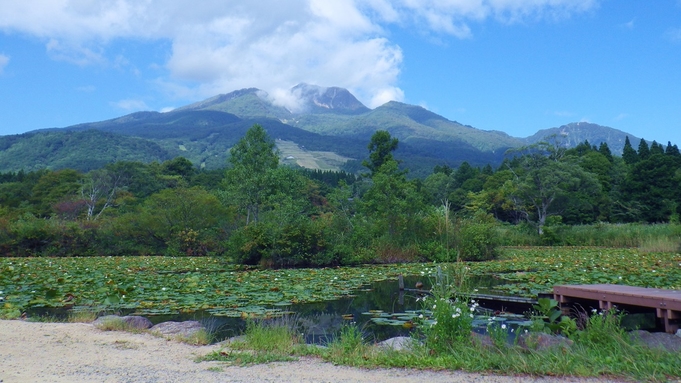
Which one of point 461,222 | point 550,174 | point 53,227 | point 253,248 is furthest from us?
point 550,174

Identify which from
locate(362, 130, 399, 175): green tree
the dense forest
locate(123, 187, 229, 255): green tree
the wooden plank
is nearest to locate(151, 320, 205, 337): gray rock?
the dense forest

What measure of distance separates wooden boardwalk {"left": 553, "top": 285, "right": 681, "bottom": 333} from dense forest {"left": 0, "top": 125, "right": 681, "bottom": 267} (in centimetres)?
291

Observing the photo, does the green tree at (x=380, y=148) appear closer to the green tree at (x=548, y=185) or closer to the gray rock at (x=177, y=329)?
the green tree at (x=548, y=185)

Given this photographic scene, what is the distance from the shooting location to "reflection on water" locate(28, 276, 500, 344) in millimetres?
9344

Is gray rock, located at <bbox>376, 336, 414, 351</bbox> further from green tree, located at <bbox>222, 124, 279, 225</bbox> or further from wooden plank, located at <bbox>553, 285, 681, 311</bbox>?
green tree, located at <bbox>222, 124, 279, 225</bbox>

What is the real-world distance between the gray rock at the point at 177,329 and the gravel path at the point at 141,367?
13.6 inches

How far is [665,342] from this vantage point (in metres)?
7.07

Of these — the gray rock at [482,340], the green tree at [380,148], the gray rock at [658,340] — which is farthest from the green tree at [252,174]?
the gray rock at [658,340]

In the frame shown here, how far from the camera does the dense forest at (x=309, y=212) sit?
22.2 metres

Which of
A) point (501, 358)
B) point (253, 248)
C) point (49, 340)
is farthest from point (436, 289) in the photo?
point (253, 248)

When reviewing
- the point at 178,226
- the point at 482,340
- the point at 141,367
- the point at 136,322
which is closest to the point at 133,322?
the point at 136,322

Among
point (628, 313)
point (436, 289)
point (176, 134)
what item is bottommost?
point (628, 313)

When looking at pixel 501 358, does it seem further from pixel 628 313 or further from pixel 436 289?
pixel 628 313

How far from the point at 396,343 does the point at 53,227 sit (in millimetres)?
27523
